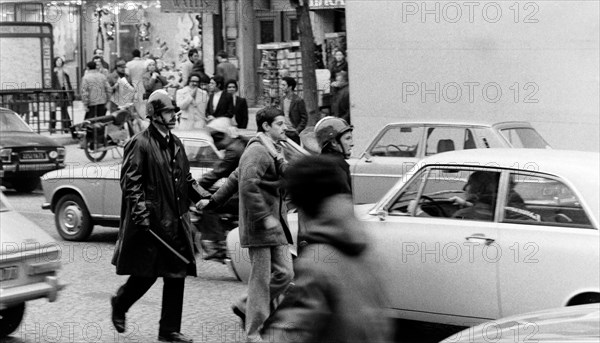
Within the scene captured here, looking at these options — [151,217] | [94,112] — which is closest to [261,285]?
[151,217]

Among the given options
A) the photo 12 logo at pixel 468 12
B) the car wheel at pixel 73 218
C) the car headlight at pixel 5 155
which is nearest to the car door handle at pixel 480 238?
the car wheel at pixel 73 218

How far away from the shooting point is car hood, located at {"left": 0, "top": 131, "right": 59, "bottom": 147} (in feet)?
57.3

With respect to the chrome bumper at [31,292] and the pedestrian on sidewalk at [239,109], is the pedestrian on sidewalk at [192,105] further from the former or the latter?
the chrome bumper at [31,292]

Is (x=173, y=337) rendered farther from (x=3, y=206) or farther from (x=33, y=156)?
(x=33, y=156)

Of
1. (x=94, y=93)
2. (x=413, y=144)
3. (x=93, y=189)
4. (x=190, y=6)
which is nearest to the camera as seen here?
(x=93, y=189)

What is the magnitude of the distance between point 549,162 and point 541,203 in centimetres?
30

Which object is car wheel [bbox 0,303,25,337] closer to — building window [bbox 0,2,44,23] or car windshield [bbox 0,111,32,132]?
car windshield [bbox 0,111,32,132]

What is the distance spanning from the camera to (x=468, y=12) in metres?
14.5

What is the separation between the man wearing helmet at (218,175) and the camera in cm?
1021

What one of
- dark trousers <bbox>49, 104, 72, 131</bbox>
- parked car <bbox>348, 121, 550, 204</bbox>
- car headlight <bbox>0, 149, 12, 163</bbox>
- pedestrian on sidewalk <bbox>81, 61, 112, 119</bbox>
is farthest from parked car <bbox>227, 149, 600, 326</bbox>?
dark trousers <bbox>49, 104, 72, 131</bbox>

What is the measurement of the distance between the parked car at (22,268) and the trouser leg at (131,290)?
46 cm

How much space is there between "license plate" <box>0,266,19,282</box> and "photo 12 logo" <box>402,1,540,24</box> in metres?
8.21

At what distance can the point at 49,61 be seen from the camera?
Answer: 26344 mm

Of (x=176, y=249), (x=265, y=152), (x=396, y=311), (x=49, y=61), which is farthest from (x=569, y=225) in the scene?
(x=49, y=61)
